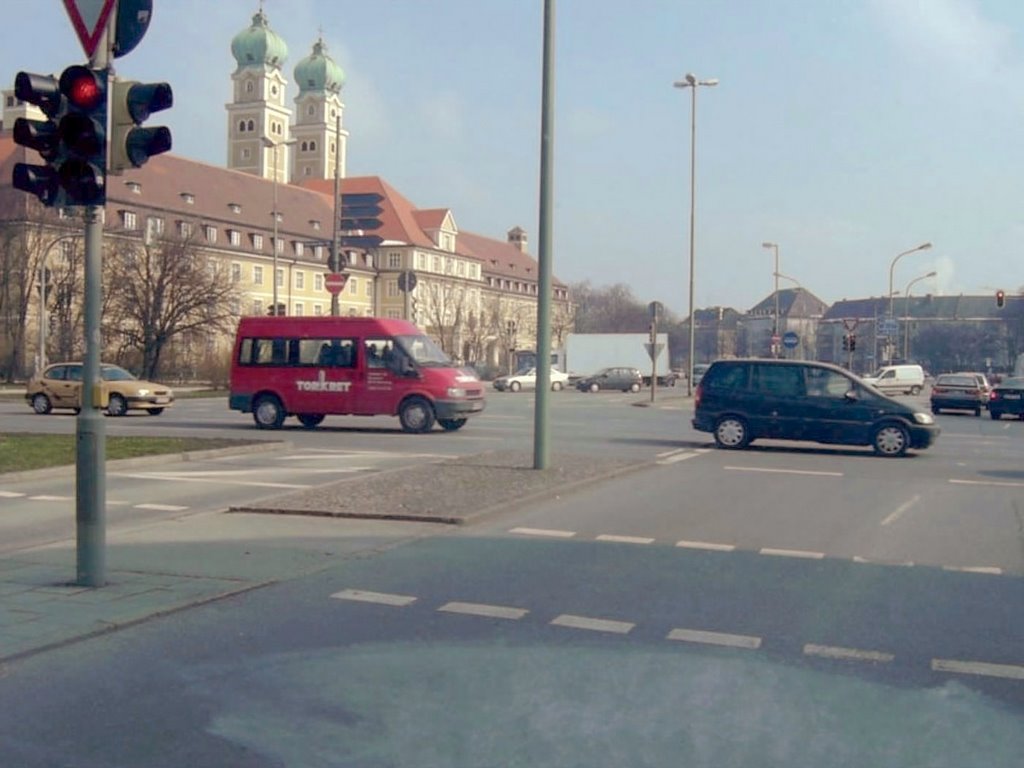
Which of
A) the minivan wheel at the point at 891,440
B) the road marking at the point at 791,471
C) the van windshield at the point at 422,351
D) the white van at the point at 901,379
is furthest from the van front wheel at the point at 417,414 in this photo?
the white van at the point at 901,379

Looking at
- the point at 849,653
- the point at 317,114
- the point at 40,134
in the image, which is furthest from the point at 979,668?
the point at 317,114

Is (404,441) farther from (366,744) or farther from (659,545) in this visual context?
(366,744)

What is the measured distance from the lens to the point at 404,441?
76.9 ft

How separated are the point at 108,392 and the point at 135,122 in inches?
993

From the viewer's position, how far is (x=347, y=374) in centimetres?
2589

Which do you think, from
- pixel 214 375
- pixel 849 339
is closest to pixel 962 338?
pixel 849 339

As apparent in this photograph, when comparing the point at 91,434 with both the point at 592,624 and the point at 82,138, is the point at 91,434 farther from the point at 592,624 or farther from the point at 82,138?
the point at 592,624

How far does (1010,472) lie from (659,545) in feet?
34.7

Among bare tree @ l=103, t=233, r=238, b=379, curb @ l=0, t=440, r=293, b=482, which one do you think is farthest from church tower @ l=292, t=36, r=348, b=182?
curb @ l=0, t=440, r=293, b=482

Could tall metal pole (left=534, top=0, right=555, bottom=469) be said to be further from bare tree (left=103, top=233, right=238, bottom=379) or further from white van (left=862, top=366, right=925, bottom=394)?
white van (left=862, top=366, right=925, bottom=394)

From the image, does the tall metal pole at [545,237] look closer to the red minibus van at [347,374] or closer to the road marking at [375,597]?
the road marking at [375,597]

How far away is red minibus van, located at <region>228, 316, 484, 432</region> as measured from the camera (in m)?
25.5

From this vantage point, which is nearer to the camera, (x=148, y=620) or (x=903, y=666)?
(x=903, y=666)

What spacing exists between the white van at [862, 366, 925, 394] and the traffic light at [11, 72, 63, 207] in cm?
5828
